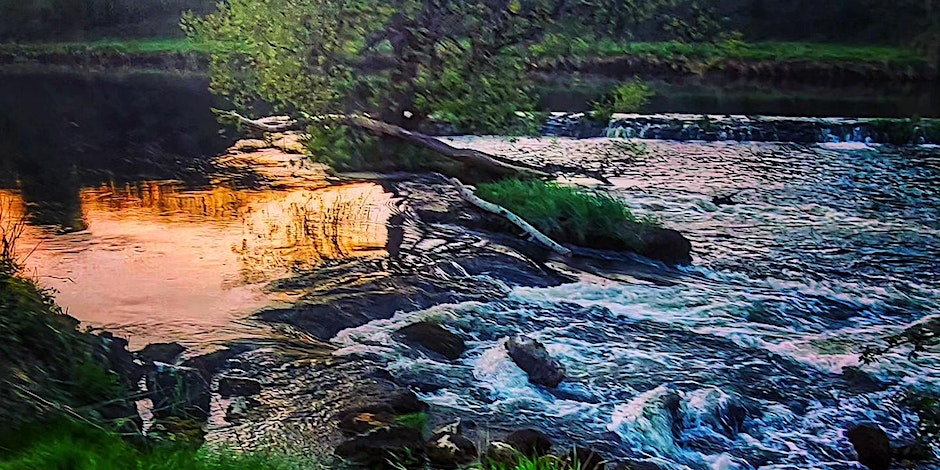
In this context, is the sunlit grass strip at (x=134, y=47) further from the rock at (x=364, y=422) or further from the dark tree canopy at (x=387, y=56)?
the rock at (x=364, y=422)

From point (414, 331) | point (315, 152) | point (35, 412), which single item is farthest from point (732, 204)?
point (35, 412)

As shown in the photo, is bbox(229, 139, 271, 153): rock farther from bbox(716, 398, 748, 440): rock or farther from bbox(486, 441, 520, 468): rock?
bbox(716, 398, 748, 440): rock

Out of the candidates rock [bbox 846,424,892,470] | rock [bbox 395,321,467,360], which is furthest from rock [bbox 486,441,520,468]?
rock [bbox 846,424,892,470]

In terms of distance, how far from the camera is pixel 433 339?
4301mm

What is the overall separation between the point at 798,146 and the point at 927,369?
180cm

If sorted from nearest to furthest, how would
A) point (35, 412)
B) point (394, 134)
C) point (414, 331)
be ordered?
1. point (35, 412)
2. point (414, 331)
3. point (394, 134)

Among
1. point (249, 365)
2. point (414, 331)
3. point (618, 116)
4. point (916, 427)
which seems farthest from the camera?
point (618, 116)

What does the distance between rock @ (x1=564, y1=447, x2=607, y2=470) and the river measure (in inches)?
3.7

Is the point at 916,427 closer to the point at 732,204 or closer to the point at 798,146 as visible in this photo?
the point at 732,204

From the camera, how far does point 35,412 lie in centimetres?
319

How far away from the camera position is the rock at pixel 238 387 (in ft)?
12.8

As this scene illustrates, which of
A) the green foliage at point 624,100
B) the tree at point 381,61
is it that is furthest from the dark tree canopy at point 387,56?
the green foliage at point 624,100

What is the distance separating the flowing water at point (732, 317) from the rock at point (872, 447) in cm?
5

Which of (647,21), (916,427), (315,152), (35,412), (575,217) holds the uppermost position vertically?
(647,21)
